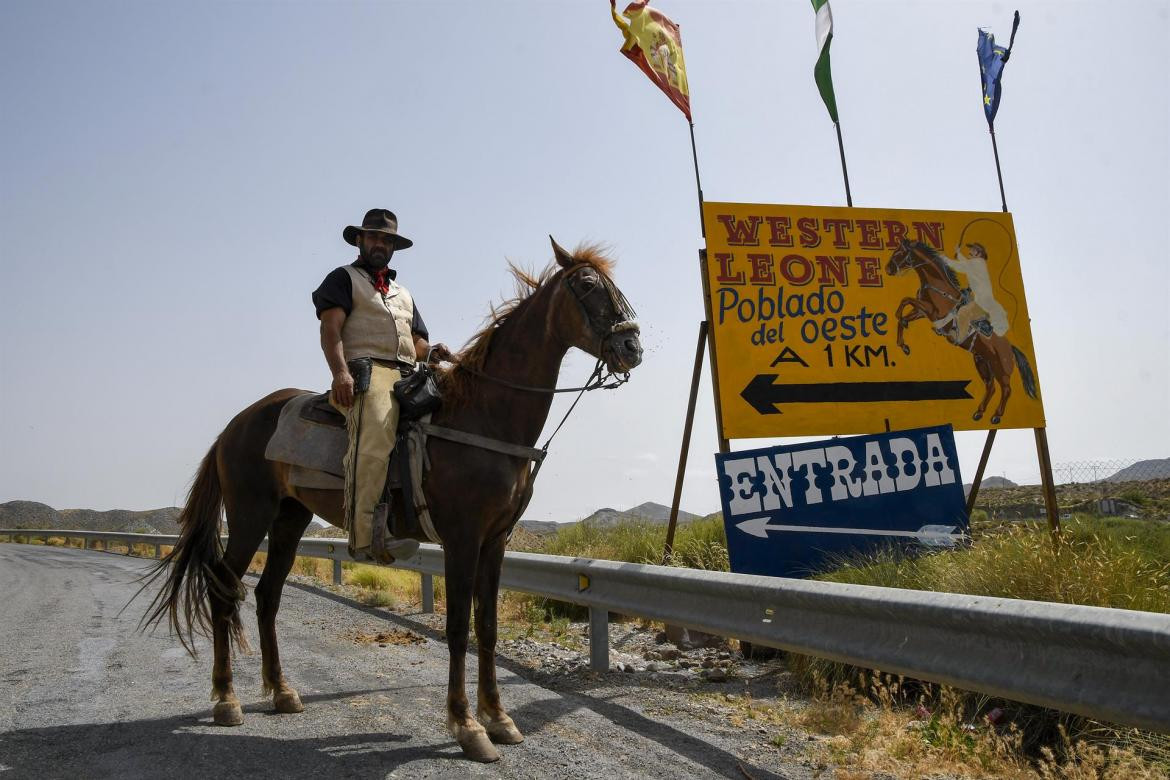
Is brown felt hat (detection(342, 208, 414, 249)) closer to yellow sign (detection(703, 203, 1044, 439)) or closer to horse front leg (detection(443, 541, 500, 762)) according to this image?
horse front leg (detection(443, 541, 500, 762))

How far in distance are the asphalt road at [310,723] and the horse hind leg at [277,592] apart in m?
0.13

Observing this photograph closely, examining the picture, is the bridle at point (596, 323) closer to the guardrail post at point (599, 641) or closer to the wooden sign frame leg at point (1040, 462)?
the guardrail post at point (599, 641)

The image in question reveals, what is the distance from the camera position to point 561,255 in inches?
185

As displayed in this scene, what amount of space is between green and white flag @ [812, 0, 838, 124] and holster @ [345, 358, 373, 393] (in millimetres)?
9570

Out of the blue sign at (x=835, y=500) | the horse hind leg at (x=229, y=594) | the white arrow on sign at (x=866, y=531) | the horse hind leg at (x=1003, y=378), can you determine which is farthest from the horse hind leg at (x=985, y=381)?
the horse hind leg at (x=229, y=594)

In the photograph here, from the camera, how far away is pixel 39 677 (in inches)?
210

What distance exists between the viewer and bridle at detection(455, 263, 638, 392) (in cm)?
442

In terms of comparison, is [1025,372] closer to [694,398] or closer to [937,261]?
[937,261]

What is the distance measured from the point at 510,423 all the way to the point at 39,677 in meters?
3.63

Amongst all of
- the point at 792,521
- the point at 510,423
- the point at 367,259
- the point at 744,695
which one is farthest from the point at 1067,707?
the point at 792,521

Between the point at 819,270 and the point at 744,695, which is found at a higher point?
the point at 819,270

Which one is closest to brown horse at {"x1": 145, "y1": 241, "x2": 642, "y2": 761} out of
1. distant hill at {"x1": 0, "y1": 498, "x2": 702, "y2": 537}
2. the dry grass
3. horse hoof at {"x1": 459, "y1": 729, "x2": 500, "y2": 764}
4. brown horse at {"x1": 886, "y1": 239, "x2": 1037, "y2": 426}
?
horse hoof at {"x1": 459, "y1": 729, "x2": 500, "y2": 764}

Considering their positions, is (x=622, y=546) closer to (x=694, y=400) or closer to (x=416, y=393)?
(x=694, y=400)

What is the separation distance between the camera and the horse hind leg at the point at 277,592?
4676 millimetres
